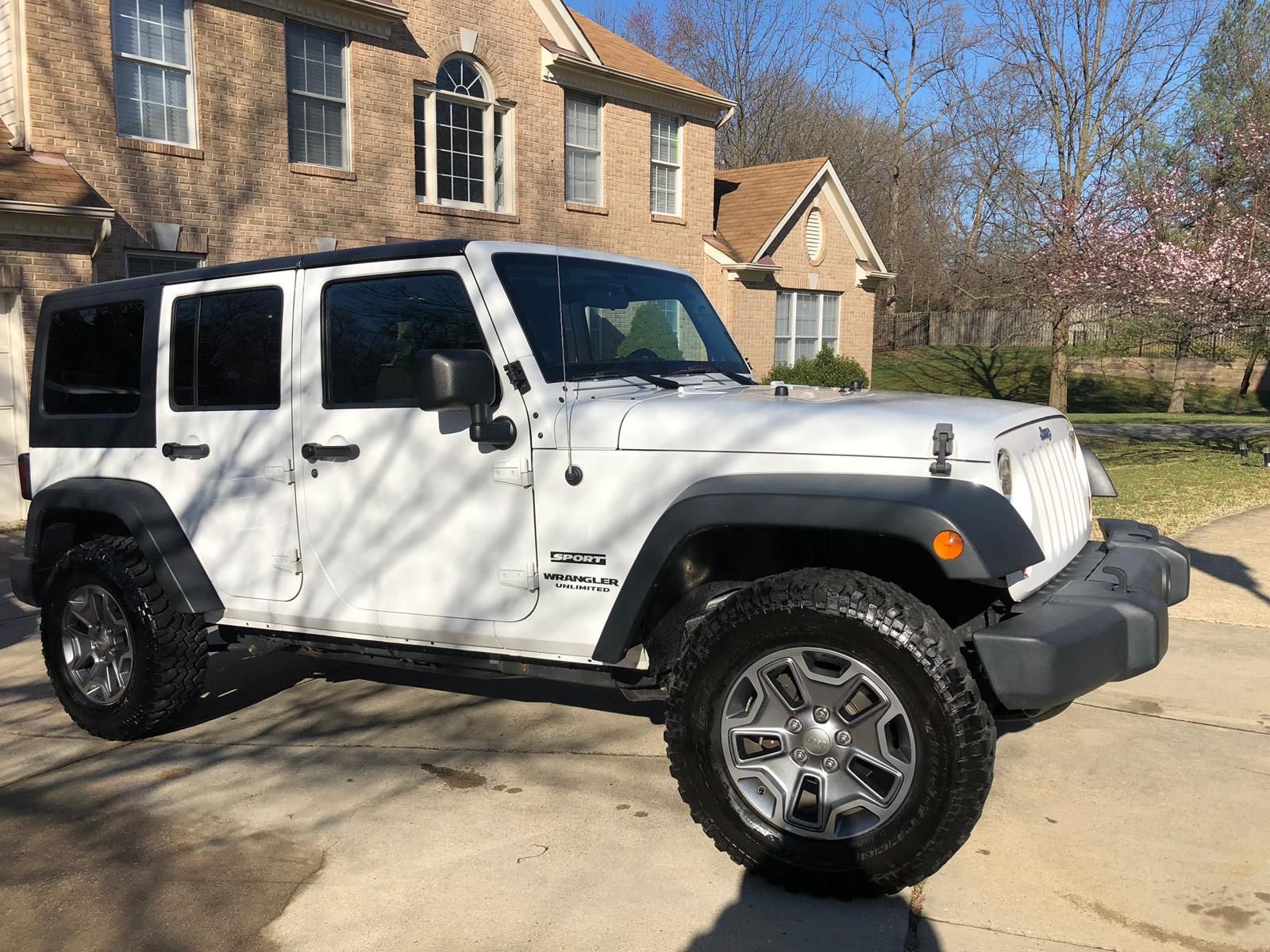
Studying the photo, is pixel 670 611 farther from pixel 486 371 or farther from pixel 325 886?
A: pixel 325 886

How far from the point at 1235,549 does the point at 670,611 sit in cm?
683

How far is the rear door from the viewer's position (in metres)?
4.55

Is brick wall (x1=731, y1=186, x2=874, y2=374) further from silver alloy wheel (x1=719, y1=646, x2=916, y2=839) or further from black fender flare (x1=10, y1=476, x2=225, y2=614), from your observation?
silver alloy wheel (x1=719, y1=646, x2=916, y2=839)

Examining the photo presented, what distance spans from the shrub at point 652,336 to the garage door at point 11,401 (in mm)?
9113

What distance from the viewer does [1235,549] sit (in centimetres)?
892

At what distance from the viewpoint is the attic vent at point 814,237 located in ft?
76.0

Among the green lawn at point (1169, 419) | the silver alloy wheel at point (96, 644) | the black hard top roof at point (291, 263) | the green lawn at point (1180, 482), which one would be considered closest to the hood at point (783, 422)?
the black hard top roof at point (291, 263)

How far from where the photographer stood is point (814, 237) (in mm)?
23344

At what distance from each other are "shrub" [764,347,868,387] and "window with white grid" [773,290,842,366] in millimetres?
1291

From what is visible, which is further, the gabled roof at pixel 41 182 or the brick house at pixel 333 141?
the brick house at pixel 333 141

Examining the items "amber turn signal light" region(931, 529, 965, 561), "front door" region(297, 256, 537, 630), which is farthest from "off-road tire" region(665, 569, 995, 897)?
"front door" region(297, 256, 537, 630)

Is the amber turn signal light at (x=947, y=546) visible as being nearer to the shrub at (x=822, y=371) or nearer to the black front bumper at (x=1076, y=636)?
the black front bumper at (x=1076, y=636)

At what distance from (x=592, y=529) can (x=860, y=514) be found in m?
0.98

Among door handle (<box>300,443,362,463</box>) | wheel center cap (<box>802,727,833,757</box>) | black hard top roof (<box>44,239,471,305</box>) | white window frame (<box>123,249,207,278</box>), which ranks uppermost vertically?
white window frame (<box>123,249,207,278</box>)
